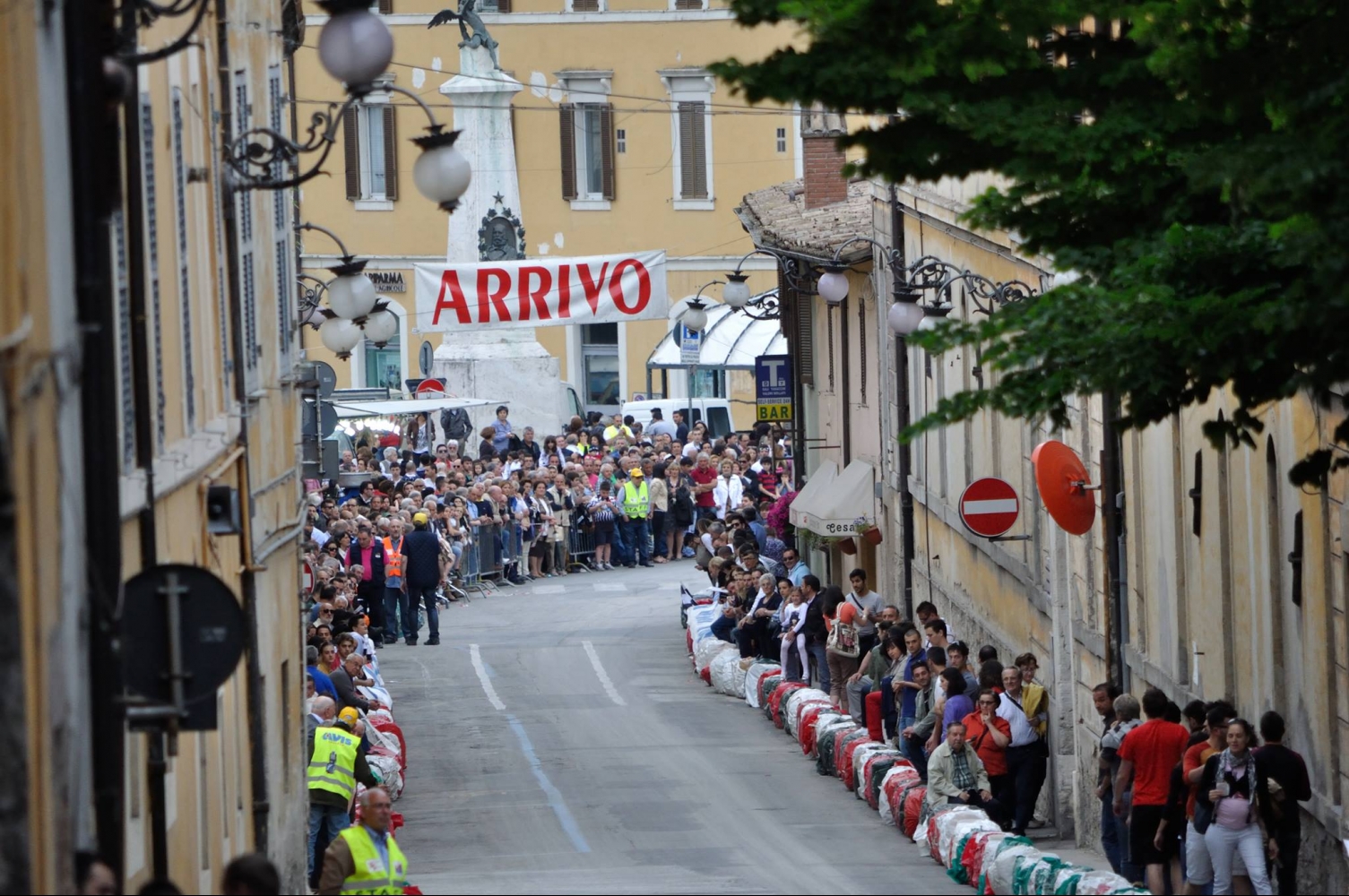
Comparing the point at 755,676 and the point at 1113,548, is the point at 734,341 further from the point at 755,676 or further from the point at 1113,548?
the point at 1113,548

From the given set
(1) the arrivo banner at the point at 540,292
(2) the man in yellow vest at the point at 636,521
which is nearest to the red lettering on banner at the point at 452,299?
(1) the arrivo banner at the point at 540,292

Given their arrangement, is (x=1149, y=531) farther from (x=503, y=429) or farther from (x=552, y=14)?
(x=552, y=14)

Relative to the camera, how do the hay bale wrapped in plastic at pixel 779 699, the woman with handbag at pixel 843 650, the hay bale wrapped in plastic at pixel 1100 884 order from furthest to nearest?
the hay bale wrapped in plastic at pixel 779 699
the woman with handbag at pixel 843 650
the hay bale wrapped in plastic at pixel 1100 884

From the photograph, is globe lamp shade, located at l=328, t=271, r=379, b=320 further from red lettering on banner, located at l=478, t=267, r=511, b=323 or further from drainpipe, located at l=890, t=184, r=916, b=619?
red lettering on banner, located at l=478, t=267, r=511, b=323

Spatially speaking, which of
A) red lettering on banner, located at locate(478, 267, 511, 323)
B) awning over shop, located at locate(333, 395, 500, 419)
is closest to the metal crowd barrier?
awning over shop, located at locate(333, 395, 500, 419)

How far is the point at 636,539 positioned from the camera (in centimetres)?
4222

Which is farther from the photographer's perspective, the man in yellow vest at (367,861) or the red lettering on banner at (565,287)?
the red lettering on banner at (565,287)

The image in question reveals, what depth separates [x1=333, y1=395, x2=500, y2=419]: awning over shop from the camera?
44.2 metres

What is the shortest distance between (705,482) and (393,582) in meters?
11.2

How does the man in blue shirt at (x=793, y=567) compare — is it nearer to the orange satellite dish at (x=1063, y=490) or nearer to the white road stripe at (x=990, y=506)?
the white road stripe at (x=990, y=506)

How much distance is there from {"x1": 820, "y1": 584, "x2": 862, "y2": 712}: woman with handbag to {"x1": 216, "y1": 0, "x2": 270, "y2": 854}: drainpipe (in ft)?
33.4

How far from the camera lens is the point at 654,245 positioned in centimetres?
6406

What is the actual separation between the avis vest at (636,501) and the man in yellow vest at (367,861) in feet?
89.7

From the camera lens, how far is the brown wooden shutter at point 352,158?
2462 inches
